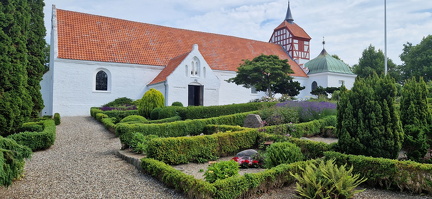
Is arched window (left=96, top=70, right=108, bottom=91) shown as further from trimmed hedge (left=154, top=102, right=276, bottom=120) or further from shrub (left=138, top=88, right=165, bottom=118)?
trimmed hedge (left=154, top=102, right=276, bottom=120)

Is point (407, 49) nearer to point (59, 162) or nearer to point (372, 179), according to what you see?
point (372, 179)

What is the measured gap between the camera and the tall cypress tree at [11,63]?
7.56m

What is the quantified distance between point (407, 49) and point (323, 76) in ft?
62.6

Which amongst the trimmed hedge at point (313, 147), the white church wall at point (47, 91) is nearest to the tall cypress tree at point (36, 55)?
the white church wall at point (47, 91)

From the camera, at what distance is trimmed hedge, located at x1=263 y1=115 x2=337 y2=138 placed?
8758 mm

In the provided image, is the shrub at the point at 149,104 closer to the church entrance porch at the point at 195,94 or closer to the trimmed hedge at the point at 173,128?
the trimmed hedge at the point at 173,128

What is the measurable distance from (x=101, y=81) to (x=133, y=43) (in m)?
3.78

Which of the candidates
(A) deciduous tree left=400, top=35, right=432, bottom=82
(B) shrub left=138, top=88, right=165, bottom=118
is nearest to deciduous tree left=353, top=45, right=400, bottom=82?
(A) deciduous tree left=400, top=35, right=432, bottom=82

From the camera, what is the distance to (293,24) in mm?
31906

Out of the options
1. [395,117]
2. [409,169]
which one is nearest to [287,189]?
[409,169]

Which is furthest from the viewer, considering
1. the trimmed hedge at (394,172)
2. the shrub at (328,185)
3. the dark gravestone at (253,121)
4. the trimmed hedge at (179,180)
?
the dark gravestone at (253,121)

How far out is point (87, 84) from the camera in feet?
61.2

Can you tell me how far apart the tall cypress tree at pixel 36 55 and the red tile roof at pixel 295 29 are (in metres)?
22.8

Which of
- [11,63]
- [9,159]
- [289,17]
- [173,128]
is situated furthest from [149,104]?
[289,17]
